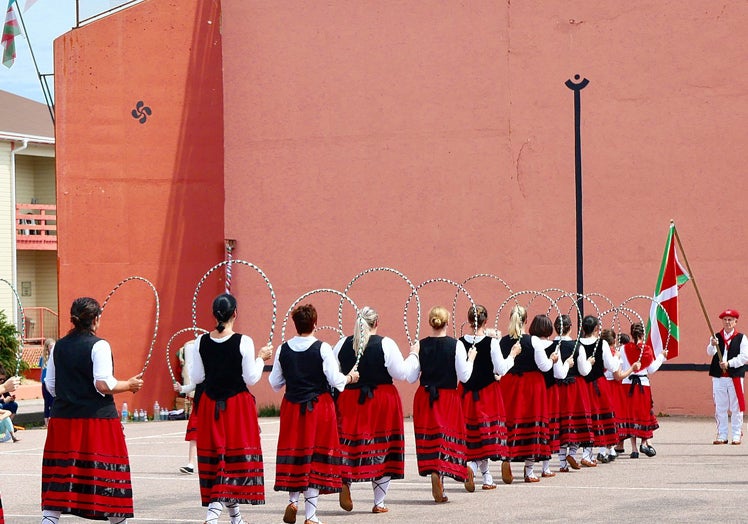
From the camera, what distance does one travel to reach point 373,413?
10.9 meters

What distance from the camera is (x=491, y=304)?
22000mm

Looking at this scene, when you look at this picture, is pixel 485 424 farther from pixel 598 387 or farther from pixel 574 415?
pixel 598 387

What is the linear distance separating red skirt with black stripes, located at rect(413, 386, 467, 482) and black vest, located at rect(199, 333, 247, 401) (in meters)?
2.52

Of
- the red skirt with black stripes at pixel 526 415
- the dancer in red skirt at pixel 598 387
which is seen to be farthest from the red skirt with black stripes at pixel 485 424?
the dancer in red skirt at pixel 598 387

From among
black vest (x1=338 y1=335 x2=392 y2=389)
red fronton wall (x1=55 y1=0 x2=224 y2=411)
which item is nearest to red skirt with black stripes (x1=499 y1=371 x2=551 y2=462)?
black vest (x1=338 y1=335 x2=392 y2=389)

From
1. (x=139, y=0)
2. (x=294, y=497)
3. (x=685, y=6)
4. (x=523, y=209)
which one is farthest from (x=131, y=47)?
(x=294, y=497)

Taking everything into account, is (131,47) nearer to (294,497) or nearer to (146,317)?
(146,317)

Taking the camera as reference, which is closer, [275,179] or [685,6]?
[685,6]

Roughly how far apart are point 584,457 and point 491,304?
306 inches

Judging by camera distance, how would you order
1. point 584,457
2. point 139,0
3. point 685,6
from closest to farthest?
point 584,457 < point 685,6 < point 139,0

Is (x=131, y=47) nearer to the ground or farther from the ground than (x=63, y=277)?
farther from the ground

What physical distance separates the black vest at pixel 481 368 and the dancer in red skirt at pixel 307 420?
2.53m

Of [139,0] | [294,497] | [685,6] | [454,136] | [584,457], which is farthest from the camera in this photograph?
[139,0]

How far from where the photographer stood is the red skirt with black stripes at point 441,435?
11.1 m
